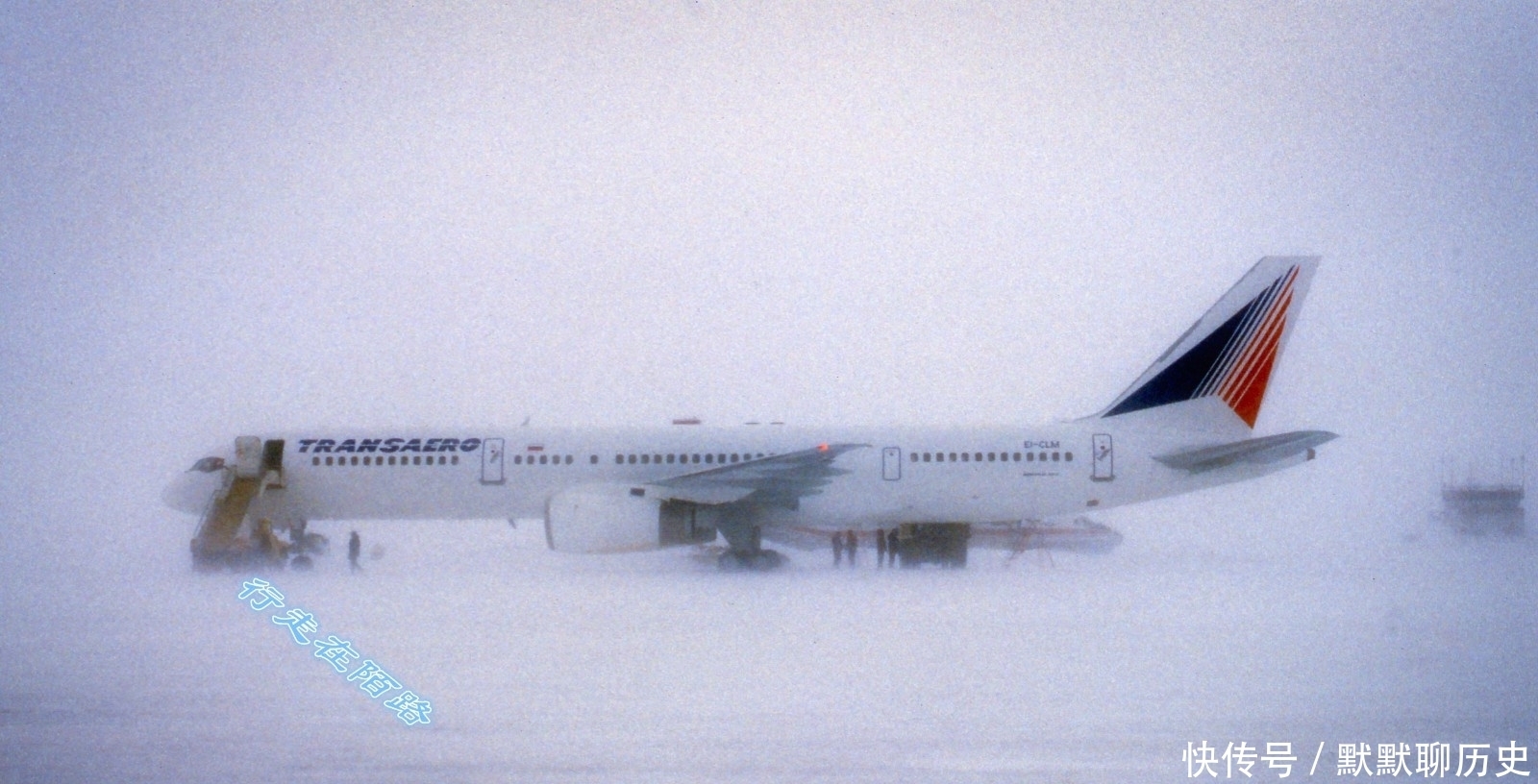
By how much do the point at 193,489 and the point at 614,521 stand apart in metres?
6.60

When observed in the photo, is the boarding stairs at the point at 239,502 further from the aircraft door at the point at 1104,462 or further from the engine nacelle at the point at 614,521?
the aircraft door at the point at 1104,462

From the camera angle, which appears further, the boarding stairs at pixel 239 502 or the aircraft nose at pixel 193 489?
the aircraft nose at pixel 193 489

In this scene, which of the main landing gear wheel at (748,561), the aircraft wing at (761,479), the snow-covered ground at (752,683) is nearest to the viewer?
the snow-covered ground at (752,683)

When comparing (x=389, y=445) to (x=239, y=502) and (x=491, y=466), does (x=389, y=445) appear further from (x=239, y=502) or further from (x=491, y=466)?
(x=239, y=502)

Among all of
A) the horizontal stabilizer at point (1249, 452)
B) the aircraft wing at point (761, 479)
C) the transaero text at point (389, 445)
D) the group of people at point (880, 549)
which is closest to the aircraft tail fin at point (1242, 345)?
the horizontal stabilizer at point (1249, 452)

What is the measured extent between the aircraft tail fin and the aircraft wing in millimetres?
4929

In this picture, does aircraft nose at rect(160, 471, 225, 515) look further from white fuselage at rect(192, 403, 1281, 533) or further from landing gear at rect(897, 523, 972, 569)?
landing gear at rect(897, 523, 972, 569)

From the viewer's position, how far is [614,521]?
52.5ft

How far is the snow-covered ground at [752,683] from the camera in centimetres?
580

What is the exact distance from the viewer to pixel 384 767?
18.5ft

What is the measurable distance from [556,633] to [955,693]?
3.76m

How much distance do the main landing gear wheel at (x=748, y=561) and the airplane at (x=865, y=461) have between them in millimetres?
164

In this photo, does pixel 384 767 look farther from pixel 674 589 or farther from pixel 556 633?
pixel 674 589

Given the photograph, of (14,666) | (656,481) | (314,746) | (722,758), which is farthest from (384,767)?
(656,481)
